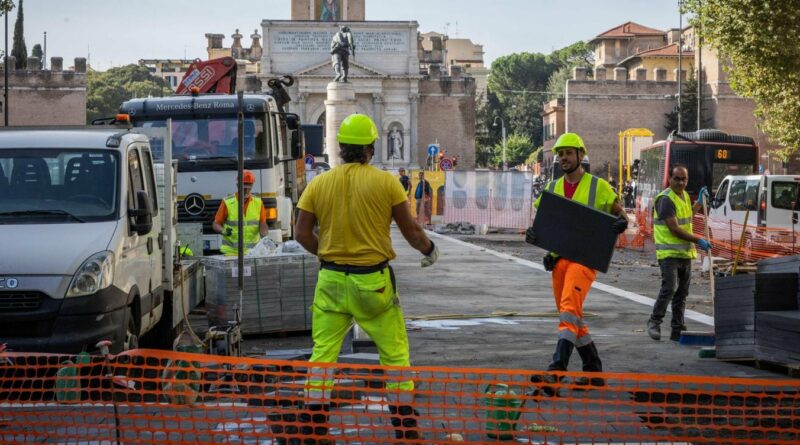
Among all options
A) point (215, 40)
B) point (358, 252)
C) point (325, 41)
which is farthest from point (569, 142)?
point (215, 40)

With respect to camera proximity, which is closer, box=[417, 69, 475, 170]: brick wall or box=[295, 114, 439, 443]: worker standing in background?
box=[295, 114, 439, 443]: worker standing in background

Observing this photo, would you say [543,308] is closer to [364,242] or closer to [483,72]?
[364,242]

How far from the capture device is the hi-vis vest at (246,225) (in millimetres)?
14281

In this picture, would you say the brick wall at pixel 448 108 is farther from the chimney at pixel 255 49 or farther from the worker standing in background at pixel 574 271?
the worker standing in background at pixel 574 271

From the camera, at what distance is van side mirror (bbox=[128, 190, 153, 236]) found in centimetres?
960

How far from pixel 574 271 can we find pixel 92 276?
3072mm

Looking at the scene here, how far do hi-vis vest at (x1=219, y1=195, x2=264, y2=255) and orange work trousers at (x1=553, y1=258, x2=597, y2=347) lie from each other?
5730 millimetres

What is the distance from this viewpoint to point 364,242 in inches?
268

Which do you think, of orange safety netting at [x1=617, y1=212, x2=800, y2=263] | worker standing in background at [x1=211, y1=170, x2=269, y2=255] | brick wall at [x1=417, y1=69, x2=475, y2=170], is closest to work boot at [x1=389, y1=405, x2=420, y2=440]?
worker standing in background at [x1=211, y1=170, x2=269, y2=255]

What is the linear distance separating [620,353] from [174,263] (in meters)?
3.74

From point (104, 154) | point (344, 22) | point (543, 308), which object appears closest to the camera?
point (104, 154)

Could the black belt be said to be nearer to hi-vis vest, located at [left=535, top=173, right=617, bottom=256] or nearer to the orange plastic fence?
the orange plastic fence

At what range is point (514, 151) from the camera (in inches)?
4747

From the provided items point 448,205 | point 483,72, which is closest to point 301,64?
point 448,205
